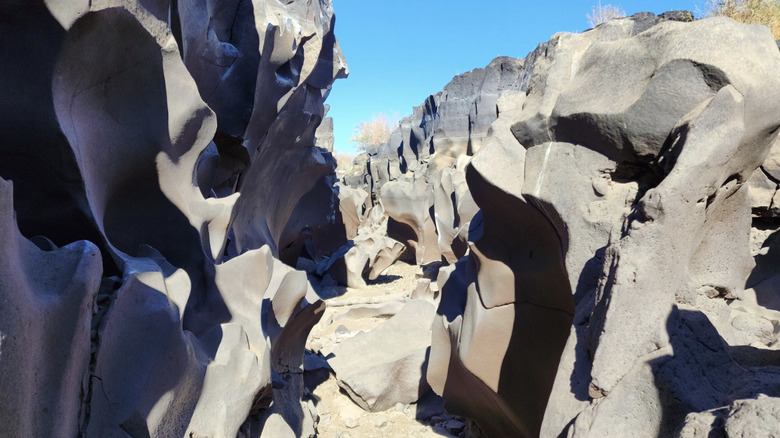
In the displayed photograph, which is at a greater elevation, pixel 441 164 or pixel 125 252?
pixel 125 252

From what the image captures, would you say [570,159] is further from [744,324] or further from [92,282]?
[92,282]

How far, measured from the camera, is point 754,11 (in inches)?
282

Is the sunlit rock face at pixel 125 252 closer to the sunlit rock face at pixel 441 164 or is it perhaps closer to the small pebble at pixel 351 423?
the small pebble at pixel 351 423

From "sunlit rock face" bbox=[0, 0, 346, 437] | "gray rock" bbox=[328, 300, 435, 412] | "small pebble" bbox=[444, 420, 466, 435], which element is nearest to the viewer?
"sunlit rock face" bbox=[0, 0, 346, 437]

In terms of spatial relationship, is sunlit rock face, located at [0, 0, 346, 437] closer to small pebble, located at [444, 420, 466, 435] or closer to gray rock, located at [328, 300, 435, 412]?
gray rock, located at [328, 300, 435, 412]

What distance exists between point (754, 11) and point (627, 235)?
23.1 ft

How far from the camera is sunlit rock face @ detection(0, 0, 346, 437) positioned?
1.71 m

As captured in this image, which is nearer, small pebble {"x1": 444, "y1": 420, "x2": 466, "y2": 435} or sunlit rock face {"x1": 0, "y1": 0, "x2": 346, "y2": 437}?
sunlit rock face {"x1": 0, "y1": 0, "x2": 346, "y2": 437}

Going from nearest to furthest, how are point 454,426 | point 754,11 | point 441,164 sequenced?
point 454,426
point 754,11
point 441,164

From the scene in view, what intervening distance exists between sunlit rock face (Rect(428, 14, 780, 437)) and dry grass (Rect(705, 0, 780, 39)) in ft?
16.6

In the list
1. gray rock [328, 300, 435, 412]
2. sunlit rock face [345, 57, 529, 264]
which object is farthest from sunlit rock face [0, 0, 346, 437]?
sunlit rock face [345, 57, 529, 264]

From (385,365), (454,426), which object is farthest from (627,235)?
(385,365)

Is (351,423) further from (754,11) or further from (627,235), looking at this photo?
(754,11)

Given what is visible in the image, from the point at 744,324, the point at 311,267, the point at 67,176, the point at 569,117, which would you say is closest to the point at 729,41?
the point at 569,117
